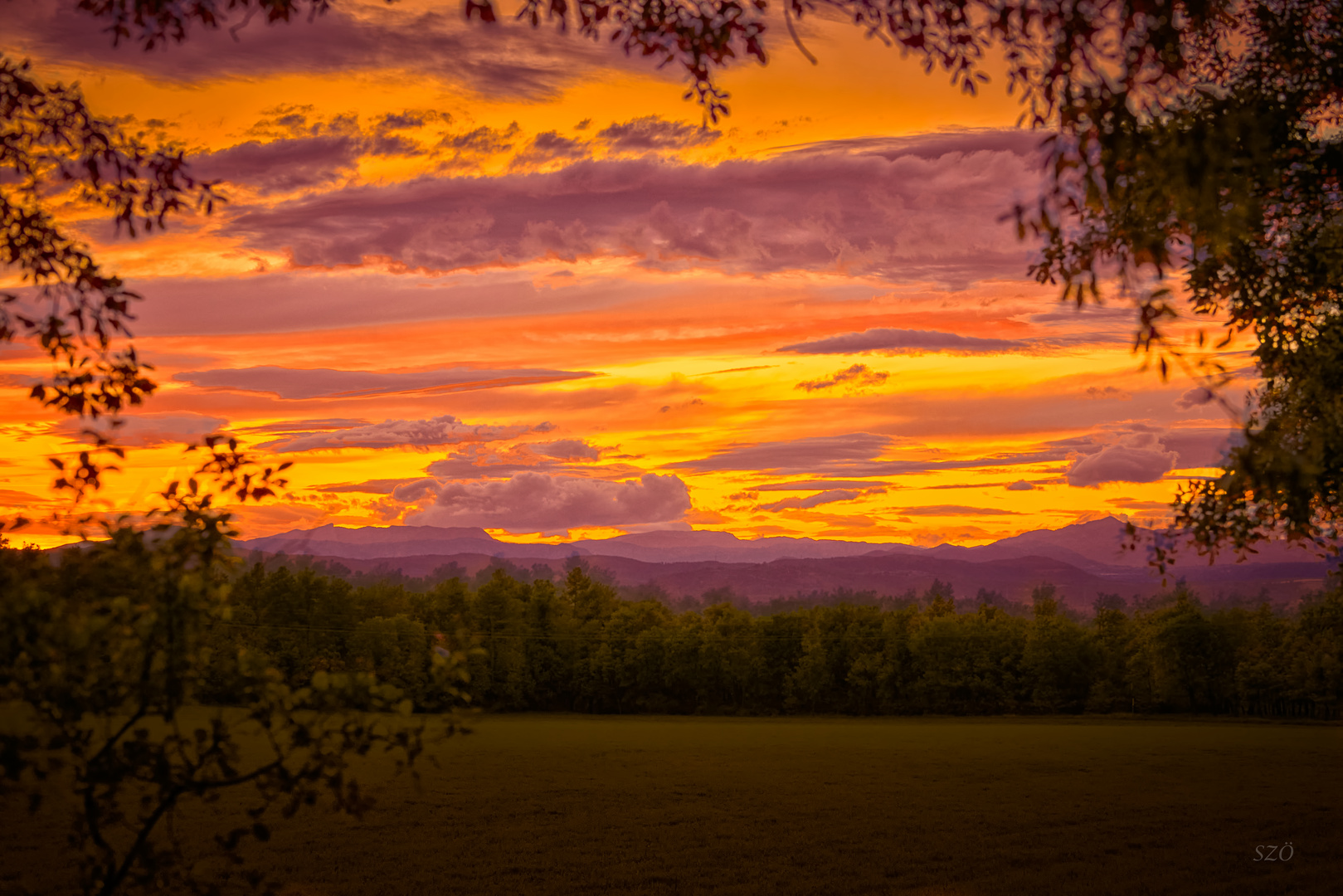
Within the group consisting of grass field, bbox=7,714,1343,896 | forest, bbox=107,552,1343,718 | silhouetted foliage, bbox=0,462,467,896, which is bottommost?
forest, bbox=107,552,1343,718

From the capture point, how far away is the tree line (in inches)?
3506

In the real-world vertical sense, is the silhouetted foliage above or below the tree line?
above

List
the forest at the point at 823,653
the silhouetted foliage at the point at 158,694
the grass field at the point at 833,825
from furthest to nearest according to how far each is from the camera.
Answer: the forest at the point at 823,653 < the grass field at the point at 833,825 < the silhouetted foliage at the point at 158,694

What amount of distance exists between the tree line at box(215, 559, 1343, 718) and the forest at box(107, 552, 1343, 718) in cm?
17

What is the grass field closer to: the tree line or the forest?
the tree line

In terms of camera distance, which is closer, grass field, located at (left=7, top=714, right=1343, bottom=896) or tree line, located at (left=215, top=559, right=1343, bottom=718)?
grass field, located at (left=7, top=714, right=1343, bottom=896)

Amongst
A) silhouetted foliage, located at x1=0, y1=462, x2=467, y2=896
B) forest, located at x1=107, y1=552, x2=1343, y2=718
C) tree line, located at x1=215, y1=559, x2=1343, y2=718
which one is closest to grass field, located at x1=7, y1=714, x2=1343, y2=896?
silhouetted foliage, located at x1=0, y1=462, x2=467, y2=896

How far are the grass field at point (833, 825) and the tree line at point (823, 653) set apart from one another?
4530 cm

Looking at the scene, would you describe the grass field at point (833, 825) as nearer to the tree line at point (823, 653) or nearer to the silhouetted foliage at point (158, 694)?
the silhouetted foliage at point (158, 694)

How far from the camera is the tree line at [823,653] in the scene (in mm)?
89062

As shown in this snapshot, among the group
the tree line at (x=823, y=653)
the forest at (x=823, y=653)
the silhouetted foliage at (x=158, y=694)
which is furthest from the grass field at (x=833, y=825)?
the forest at (x=823, y=653)

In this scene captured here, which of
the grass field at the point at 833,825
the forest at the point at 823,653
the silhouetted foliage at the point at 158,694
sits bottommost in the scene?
the forest at the point at 823,653

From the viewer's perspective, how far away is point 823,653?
9906cm

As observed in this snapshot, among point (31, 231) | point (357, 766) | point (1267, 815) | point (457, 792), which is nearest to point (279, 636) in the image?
point (357, 766)
